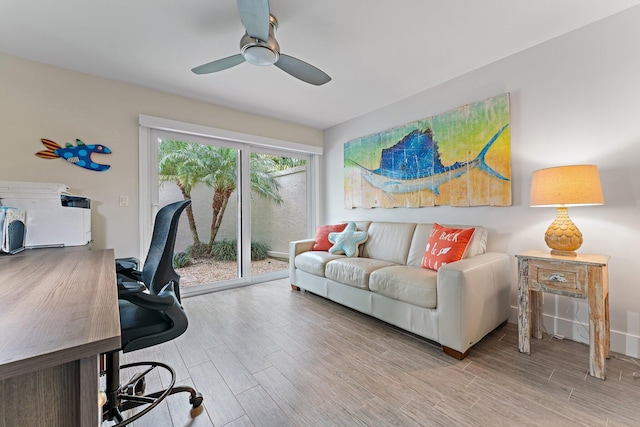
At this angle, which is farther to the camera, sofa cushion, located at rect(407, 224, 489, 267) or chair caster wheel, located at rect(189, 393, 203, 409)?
sofa cushion, located at rect(407, 224, 489, 267)

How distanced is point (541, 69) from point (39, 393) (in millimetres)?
3284

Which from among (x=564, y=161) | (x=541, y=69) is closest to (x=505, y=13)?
(x=541, y=69)

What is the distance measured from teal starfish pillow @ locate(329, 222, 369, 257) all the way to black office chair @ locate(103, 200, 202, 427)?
200cm

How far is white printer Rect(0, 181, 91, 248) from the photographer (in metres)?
1.95

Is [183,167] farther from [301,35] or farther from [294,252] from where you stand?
[301,35]

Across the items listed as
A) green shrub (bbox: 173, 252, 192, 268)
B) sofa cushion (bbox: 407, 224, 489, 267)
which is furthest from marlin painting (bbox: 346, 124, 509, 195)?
green shrub (bbox: 173, 252, 192, 268)

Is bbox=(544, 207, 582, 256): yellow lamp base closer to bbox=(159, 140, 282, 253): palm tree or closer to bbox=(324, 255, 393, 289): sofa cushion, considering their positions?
bbox=(324, 255, 393, 289): sofa cushion

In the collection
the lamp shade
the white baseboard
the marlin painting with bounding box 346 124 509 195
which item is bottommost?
the white baseboard

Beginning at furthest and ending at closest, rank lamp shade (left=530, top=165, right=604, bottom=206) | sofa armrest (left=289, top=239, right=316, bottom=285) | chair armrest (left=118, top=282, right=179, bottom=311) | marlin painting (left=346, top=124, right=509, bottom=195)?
sofa armrest (left=289, top=239, right=316, bottom=285) < marlin painting (left=346, top=124, right=509, bottom=195) < lamp shade (left=530, top=165, right=604, bottom=206) < chair armrest (left=118, top=282, right=179, bottom=311)

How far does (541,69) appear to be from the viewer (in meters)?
2.19

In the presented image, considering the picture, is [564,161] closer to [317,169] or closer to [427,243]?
[427,243]

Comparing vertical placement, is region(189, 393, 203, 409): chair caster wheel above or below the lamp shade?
below

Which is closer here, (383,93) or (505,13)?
(505,13)

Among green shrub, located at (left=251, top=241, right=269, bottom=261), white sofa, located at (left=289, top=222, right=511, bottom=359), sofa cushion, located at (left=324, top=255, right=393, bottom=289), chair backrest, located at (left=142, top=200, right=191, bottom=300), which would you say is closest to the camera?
chair backrest, located at (left=142, top=200, right=191, bottom=300)
